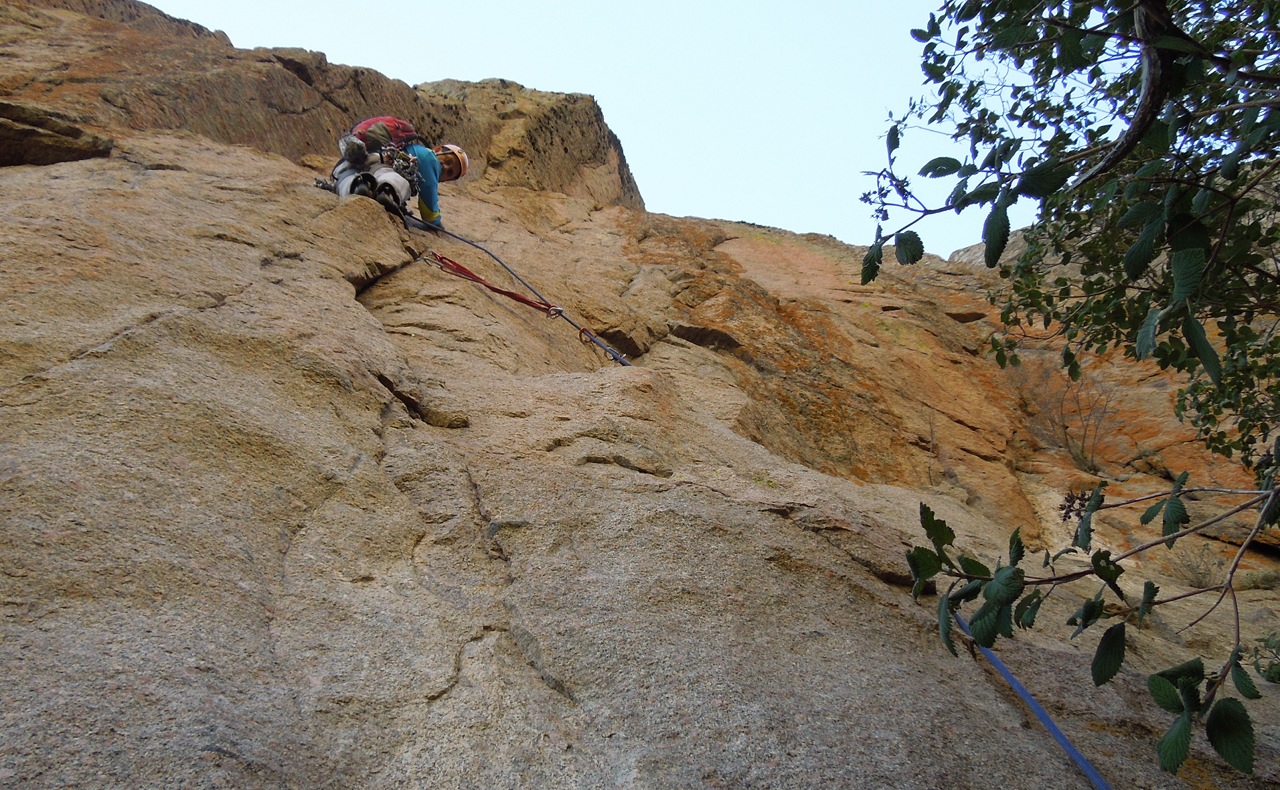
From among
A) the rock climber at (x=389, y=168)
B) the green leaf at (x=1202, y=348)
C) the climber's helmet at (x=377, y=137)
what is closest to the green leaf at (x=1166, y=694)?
the green leaf at (x=1202, y=348)

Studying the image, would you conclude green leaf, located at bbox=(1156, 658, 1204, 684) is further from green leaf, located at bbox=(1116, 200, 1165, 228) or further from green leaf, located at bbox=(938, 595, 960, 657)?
green leaf, located at bbox=(1116, 200, 1165, 228)

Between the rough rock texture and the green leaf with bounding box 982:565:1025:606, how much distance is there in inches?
26.4

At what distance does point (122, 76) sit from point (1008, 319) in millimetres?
8335

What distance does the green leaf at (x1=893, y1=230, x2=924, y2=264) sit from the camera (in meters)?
1.97

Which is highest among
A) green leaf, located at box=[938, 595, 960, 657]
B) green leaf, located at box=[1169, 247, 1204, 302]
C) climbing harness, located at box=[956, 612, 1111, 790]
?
green leaf, located at box=[1169, 247, 1204, 302]

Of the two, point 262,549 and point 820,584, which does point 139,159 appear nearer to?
point 262,549

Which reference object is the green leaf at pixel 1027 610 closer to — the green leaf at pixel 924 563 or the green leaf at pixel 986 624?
the green leaf at pixel 986 624

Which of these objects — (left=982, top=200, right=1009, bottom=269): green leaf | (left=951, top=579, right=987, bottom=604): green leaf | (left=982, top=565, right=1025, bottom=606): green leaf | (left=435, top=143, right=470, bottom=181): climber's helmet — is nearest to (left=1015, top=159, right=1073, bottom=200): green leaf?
(left=982, top=200, right=1009, bottom=269): green leaf

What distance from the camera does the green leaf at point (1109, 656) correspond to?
1.87 meters

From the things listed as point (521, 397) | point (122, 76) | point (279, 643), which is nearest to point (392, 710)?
point (279, 643)

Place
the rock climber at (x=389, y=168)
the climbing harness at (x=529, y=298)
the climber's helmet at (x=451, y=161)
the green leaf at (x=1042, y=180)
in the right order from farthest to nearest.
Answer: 1. the climber's helmet at (x=451, y=161)
2. the rock climber at (x=389, y=168)
3. the climbing harness at (x=529, y=298)
4. the green leaf at (x=1042, y=180)

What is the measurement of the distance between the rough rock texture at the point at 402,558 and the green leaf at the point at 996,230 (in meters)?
1.41

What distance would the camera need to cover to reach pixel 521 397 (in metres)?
4.43

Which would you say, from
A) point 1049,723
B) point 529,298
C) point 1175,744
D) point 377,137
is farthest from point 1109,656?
point 377,137
